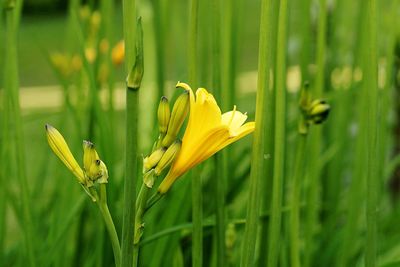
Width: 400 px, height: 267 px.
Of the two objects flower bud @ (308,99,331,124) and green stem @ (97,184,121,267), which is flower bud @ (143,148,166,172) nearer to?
green stem @ (97,184,121,267)

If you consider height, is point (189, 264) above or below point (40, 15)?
below

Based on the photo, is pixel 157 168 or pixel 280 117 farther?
pixel 280 117

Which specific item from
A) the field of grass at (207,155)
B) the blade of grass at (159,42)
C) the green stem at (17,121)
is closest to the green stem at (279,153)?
the field of grass at (207,155)

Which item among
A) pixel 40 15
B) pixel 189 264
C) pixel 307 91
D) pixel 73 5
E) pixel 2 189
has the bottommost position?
pixel 189 264

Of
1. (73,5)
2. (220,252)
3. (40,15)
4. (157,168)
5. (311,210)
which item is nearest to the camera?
(157,168)

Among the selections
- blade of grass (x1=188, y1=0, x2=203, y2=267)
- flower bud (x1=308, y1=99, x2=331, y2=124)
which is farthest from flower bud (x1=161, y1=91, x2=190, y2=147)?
flower bud (x1=308, y1=99, x2=331, y2=124)

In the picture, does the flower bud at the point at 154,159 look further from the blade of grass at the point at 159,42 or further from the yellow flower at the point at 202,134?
the blade of grass at the point at 159,42

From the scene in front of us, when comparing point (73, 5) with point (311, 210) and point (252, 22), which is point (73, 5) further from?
point (252, 22)

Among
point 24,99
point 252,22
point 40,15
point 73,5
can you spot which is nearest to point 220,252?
point 73,5
